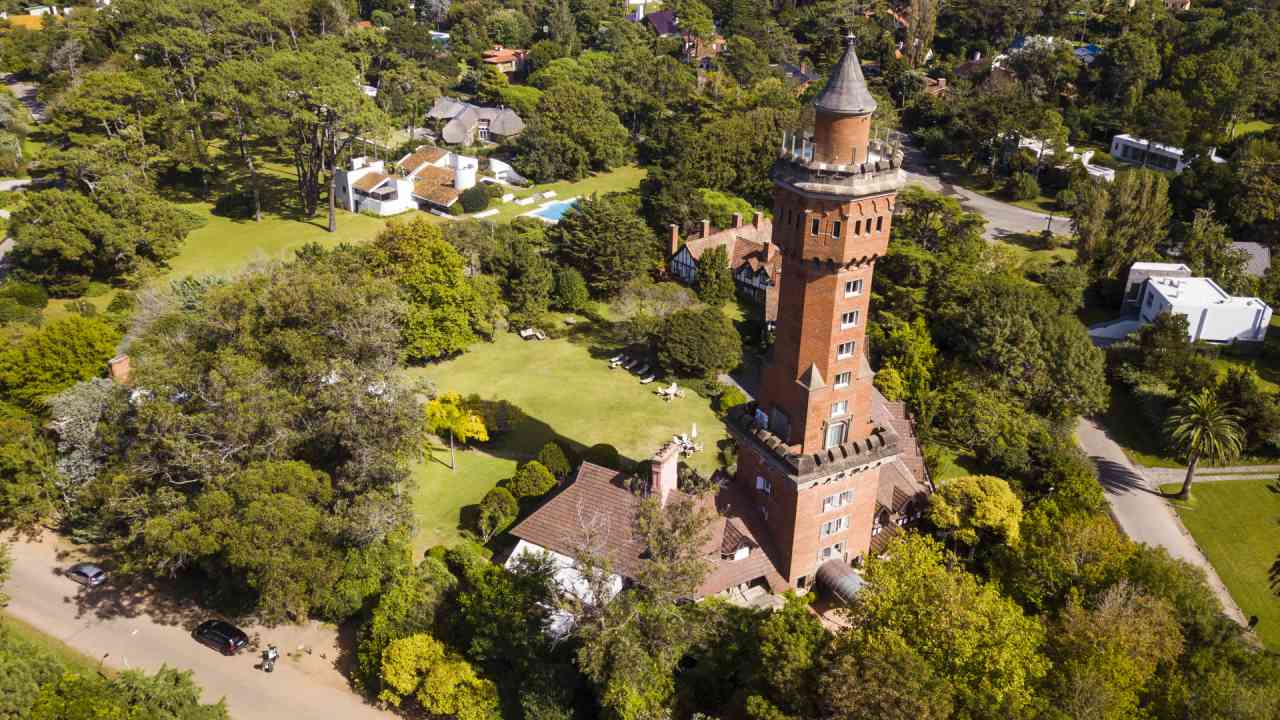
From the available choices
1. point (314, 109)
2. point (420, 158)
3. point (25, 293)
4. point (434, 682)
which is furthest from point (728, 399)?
→ point (420, 158)

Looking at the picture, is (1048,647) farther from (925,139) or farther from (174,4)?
(174,4)

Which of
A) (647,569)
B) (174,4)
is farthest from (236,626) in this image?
(174,4)

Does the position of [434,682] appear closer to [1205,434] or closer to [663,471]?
[663,471]

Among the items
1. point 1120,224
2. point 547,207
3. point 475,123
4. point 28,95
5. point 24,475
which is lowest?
point 547,207

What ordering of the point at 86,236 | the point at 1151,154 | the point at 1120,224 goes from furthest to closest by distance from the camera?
the point at 1151,154, the point at 1120,224, the point at 86,236

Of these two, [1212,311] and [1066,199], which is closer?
[1212,311]

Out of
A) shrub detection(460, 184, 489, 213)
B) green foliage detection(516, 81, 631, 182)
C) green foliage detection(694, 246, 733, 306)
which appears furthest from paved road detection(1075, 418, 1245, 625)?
green foliage detection(516, 81, 631, 182)
